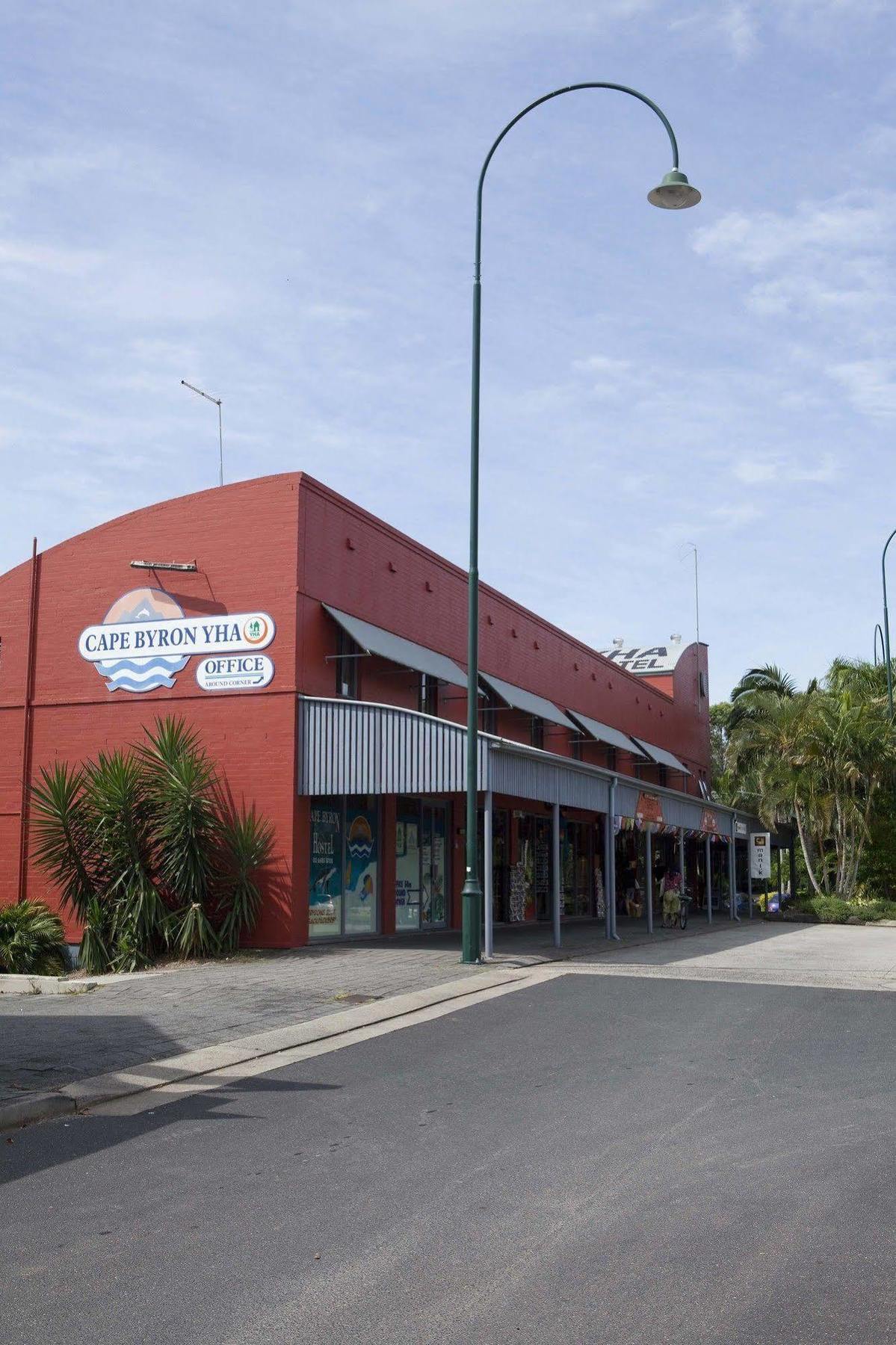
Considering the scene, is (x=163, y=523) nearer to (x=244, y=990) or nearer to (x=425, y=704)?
(x=425, y=704)

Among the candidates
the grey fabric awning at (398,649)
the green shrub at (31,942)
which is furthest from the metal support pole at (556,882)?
the green shrub at (31,942)

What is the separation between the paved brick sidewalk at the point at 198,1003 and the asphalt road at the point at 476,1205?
1.43m

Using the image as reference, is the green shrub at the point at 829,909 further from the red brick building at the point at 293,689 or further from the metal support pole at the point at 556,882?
the metal support pole at the point at 556,882

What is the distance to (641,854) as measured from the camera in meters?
36.9

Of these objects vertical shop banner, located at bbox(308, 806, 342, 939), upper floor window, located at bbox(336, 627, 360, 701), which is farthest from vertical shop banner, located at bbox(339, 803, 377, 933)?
upper floor window, located at bbox(336, 627, 360, 701)

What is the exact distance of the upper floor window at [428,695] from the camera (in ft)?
81.0

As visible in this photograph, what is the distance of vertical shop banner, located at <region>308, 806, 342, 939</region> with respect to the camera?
67.6ft

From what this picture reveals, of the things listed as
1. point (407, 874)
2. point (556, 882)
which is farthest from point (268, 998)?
point (407, 874)

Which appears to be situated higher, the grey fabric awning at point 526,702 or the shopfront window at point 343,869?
the grey fabric awning at point 526,702

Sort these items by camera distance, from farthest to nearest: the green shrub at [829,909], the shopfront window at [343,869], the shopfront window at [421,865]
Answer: the green shrub at [829,909]
the shopfront window at [421,865]
the shopfront window at [343,869]

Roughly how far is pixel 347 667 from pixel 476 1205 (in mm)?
16216

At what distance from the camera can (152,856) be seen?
19.7 m

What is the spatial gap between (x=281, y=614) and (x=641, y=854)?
63.5 ft

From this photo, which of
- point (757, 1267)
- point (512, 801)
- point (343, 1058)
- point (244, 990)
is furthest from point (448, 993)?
point (512, 801)
